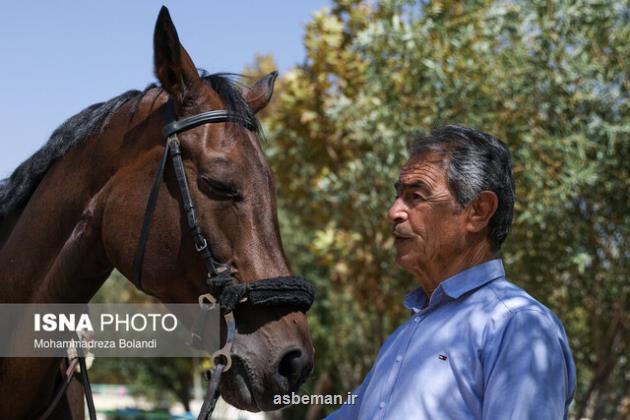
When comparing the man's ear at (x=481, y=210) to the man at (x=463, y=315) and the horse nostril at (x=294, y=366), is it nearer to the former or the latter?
the man at (x=463, y=315)

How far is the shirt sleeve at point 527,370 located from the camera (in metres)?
1.82

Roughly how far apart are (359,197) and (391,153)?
922 mm

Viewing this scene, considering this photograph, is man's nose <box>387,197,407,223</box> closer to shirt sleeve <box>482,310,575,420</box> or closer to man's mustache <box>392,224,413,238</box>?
man's mustache <box>392,224,413,238</box>

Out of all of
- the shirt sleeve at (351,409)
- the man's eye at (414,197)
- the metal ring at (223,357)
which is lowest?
the shirt sleeve at (351,409)

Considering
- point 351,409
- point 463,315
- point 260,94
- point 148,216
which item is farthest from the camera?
point 260,94

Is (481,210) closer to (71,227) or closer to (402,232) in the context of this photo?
(402,232)

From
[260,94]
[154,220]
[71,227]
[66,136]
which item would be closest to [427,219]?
[154,220]

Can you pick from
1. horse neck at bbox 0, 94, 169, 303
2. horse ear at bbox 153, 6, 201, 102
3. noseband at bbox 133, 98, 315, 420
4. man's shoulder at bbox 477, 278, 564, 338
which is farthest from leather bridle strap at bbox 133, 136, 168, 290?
man's shoulder at bbox 477, 278, 564, 338

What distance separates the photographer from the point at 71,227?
3055 mm

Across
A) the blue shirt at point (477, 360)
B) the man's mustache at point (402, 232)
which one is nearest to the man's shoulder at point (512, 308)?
the blue shirt at point (477, 360)

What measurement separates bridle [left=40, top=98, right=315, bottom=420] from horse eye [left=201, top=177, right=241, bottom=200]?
3.2 inches

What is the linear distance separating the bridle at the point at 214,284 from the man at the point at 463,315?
1.33 ft

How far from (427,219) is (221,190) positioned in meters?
0.83

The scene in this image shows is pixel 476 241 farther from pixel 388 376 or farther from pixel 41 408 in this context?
pixel 41 408
